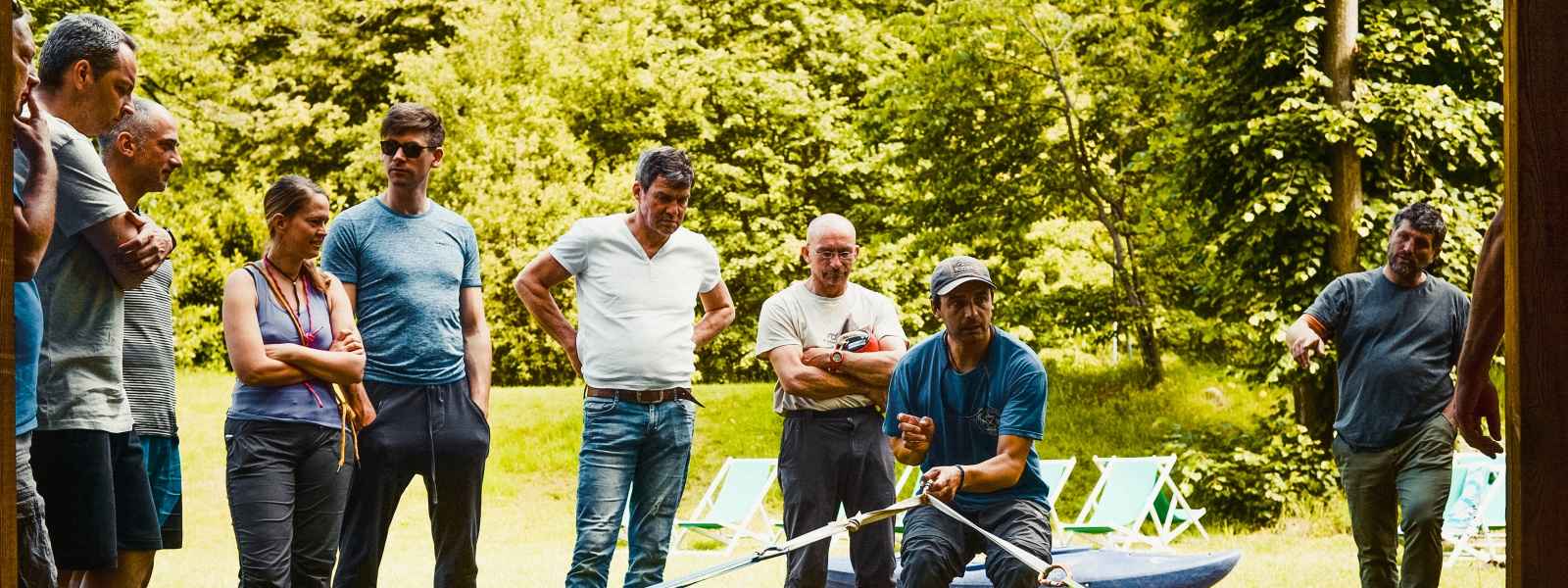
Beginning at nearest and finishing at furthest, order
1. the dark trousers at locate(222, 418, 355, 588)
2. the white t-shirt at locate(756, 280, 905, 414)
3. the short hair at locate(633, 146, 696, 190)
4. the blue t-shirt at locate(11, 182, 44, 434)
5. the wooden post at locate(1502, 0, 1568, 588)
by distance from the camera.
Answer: the wooden post at locate(1502, 0, 1568, 588) → the blue t-shirt at locate(11, 182, 44, 434) → the dark trousers at locate(222, 418, 355, 588) → the short hair at locate(633, 146, 696, 190) → the white t-shirt at locate(756, 280, 905, 414)

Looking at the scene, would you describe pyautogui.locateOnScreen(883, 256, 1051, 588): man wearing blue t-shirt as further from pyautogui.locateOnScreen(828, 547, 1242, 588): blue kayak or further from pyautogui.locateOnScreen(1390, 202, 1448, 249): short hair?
pyautogui.locateOnScreen(828, 547, 1242, 588): blue kayak

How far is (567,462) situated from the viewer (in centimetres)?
1781

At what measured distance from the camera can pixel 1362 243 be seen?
13172 millimetres

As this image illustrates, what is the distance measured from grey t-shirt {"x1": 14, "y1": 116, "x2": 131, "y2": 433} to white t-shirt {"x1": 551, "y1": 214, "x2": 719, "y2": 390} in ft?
6.72

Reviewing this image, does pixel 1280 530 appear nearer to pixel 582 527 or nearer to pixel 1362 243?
pixel 1362 243

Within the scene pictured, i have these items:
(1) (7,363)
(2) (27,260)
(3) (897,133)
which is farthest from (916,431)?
(3) (897,133)

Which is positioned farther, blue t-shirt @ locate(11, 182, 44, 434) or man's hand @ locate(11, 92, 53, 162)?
blue t-shirt @ locate(11, 182, 44, 434)

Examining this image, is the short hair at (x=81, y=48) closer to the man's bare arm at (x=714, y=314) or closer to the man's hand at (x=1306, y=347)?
the man's bare arm at (x=714, y=314)

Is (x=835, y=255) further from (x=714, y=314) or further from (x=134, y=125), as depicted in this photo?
(x=134, y=125)

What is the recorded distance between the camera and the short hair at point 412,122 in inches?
197

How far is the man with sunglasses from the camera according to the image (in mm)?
4906

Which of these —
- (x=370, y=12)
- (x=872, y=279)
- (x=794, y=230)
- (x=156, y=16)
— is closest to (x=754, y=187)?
(x=794, y=230)

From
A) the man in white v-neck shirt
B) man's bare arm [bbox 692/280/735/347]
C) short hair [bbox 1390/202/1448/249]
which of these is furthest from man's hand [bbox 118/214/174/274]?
short hair [bbox 1390/202/1448/249]

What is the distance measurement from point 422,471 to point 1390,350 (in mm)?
3706
